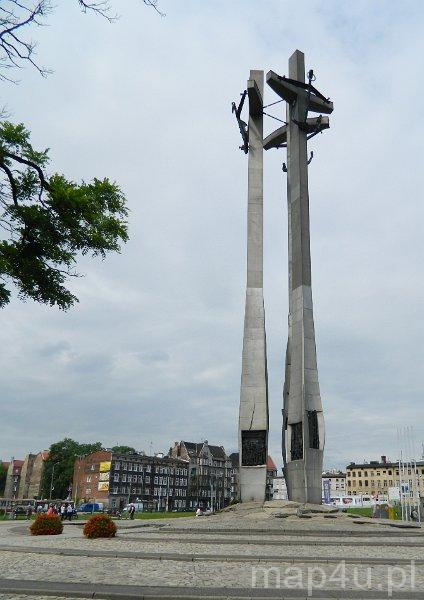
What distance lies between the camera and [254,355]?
34.2m

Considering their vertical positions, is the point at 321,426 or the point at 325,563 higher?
the point at 321,426

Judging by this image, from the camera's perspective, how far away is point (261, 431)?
32.7 meters

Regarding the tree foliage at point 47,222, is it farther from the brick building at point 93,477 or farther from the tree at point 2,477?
the tree at point 2,477

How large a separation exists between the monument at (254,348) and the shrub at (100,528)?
12.8m

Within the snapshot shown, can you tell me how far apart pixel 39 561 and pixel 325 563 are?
684 centimetres

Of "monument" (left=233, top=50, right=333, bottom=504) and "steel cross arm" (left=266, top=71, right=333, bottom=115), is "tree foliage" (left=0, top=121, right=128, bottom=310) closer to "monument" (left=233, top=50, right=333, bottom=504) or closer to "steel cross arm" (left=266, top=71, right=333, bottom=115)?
"monument" (left=233, top=50, right=333, bottom=504)

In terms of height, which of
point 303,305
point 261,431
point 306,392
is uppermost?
point 303,305

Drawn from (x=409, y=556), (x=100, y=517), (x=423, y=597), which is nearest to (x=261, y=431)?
(x=100, y=517)

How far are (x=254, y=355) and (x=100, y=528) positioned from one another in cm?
1599

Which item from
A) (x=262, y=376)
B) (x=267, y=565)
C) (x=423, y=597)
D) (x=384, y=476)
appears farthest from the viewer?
(x=384, y=476)

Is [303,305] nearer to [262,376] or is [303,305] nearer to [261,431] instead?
[262,376]

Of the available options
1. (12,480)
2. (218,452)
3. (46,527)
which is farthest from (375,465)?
(46,527)

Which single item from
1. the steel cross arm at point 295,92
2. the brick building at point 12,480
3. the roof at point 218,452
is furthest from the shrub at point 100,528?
the brick building at point 12,480

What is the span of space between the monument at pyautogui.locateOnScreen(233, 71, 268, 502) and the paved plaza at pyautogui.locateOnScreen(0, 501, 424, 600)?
1054cm
